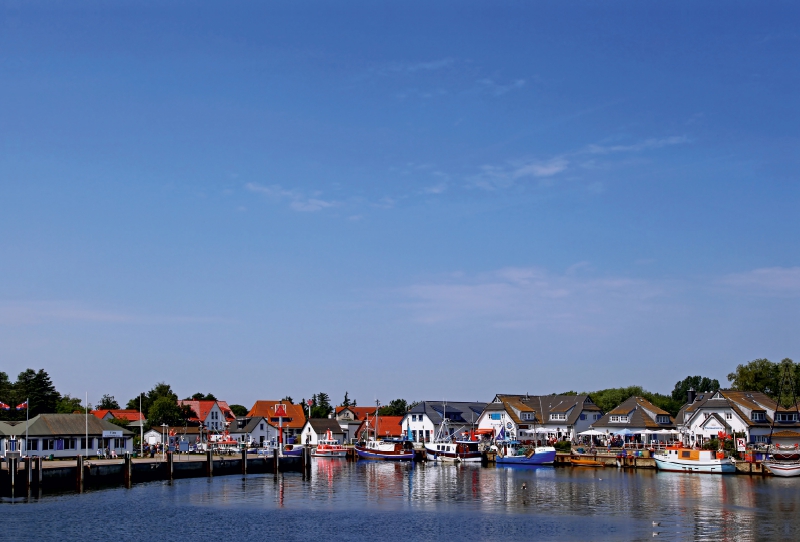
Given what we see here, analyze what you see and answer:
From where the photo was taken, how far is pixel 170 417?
136625 millimetres

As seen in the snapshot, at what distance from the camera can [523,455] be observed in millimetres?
101000

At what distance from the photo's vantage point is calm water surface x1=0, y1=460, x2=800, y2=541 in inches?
1933

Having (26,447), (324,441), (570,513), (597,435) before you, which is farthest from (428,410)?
(570,513)

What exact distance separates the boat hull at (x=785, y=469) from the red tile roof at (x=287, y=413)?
92.2 metres

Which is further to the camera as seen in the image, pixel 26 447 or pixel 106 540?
pixel 26 447

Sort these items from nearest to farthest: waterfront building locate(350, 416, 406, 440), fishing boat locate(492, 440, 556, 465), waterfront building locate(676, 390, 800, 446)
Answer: fishing boat locate(492, 440, 556, 465) < waterfront building locate(676, 390, 800, 446) < waterfront building locate(350, 416, 406, 440)

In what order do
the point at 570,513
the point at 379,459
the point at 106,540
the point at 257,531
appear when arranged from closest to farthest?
the point at 106,540 → the point at 257,531 → the point at 570,513 → the point at 379,459

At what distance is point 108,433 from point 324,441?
53.6 m

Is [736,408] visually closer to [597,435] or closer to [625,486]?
[597,435]

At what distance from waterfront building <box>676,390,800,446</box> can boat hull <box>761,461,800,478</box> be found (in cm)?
1757

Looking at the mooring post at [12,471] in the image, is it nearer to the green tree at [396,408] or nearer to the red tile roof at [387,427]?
the red tile roof at [387,427]

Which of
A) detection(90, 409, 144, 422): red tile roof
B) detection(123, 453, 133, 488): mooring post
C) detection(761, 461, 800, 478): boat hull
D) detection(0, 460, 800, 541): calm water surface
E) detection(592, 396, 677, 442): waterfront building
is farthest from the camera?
detection(90, 409, 144, 422): red tile roof

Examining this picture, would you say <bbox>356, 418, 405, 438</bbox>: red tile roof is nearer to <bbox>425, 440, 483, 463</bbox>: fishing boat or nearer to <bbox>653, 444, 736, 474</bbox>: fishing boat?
<bbox>425, 440, 483, 463</bbox>: fishing boat

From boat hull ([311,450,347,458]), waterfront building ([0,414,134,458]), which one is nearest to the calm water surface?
waterfront building ([0,414,134,458])
